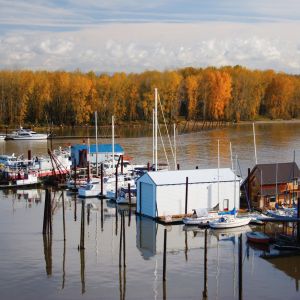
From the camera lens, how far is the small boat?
3312cm

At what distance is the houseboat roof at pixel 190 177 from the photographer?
1537 inches

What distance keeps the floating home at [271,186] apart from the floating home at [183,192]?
4.73ft

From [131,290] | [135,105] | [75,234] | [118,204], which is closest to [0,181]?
[118,204]

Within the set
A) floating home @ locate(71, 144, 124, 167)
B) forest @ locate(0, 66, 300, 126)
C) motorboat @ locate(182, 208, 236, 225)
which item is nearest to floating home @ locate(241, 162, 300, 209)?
motorboat @ locate(182, 208, 236, 225)

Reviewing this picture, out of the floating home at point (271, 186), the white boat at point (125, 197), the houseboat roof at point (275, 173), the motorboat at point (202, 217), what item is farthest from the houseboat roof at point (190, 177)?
the white boat at point (125, 197)

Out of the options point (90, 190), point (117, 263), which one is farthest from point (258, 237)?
point (90, 190)

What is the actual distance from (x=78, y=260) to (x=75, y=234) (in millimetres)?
5399

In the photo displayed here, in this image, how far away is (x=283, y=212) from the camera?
3731cm

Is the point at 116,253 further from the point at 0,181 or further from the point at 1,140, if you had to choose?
the point at 1,140

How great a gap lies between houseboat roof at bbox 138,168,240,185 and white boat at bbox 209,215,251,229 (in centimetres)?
370

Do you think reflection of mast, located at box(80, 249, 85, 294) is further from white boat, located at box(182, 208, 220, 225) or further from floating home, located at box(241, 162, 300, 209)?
floating home, located at box(241, 162, 300, 209)

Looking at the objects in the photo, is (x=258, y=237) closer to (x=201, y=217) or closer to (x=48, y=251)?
(x=201, y=217)

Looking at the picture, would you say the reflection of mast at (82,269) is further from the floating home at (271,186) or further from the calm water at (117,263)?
the floating home at (271,186)

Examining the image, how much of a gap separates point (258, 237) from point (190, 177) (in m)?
7.67
